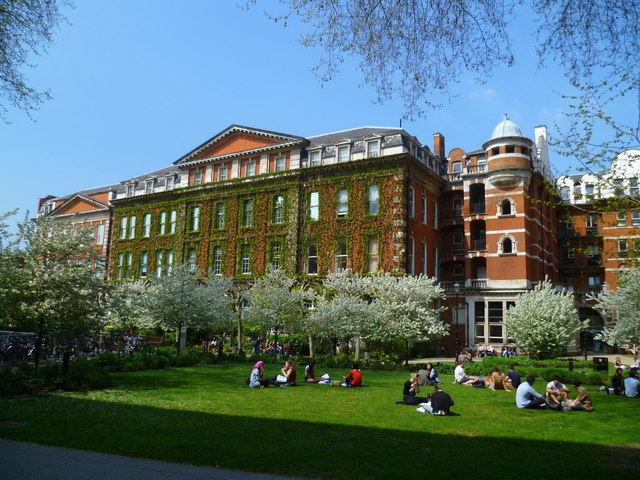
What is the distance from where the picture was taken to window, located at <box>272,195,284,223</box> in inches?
1690

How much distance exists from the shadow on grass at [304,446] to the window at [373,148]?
29751mm

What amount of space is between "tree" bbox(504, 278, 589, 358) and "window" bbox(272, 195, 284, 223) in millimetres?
20240

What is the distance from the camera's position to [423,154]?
41531 mm

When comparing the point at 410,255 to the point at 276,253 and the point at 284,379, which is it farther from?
the point at 284,379

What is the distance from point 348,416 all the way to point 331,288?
22627 millimetres

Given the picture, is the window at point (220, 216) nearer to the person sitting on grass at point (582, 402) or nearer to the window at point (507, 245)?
the window at point (507, 245)

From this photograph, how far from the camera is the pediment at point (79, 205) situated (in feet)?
190

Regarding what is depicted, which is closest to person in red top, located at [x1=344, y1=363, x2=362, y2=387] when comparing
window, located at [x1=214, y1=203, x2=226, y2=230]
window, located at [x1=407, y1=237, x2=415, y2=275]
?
window, located at [x1=407, y1=237, x2=415, y2=275]

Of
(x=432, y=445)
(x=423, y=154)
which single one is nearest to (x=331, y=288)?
(x=423, y=154)

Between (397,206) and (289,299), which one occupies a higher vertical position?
(397,206)

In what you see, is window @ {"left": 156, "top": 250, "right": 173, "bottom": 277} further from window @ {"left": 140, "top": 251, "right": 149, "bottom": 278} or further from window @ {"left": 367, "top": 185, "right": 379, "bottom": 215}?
window @ {"left": 367, "top": 185, "right": 379, "bottom": 215}

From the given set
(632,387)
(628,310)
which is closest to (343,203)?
(628,310)

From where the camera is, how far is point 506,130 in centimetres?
4156

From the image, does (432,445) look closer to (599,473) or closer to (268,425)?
(599,473)
